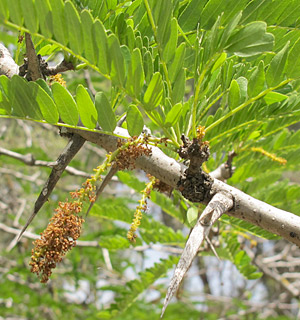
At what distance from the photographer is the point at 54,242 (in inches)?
40.3

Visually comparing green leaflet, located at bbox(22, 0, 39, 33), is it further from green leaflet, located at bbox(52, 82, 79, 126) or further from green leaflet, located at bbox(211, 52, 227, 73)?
green leaflet, located at bbox(211, 52, 227, 73)

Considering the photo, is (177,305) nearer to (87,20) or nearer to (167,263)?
(167,263)

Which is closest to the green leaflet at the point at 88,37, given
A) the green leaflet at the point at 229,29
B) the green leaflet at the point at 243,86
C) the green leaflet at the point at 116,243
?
the green leaflet at the point at 229,29

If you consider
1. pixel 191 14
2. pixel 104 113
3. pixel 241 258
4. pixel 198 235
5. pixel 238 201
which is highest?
pixel 191 14

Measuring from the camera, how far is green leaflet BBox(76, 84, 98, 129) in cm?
107

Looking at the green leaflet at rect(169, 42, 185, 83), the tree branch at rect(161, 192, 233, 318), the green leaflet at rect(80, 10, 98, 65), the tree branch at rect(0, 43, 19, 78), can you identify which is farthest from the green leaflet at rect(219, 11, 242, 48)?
the tree branch at rect(0, 43, 19, 78)

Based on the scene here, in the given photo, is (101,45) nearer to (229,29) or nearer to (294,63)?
(229,29)

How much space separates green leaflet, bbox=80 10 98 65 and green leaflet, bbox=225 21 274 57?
1.18 ft

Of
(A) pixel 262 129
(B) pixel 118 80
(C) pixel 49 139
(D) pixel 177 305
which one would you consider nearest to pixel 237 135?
(A) pixel 262 129

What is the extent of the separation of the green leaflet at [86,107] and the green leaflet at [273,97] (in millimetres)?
564

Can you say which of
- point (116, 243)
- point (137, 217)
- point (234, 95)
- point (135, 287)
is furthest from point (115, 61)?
point (135, 287)

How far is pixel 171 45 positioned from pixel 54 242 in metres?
0.63

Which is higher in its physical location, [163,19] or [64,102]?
[163,19]

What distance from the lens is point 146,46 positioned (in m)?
1.18
